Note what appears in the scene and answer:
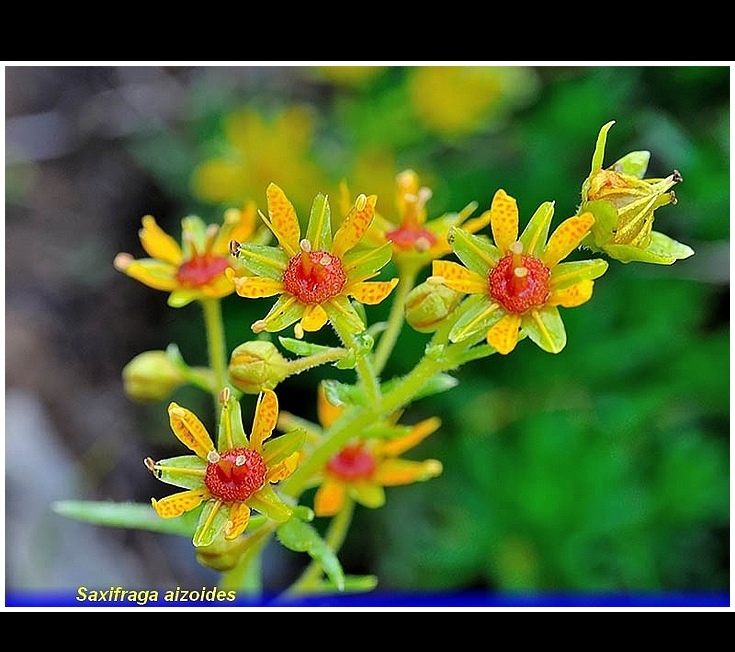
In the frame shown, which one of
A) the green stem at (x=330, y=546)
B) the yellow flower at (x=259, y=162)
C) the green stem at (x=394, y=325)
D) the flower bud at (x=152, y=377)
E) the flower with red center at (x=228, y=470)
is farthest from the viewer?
the yellow flower at (x=259, y=162)

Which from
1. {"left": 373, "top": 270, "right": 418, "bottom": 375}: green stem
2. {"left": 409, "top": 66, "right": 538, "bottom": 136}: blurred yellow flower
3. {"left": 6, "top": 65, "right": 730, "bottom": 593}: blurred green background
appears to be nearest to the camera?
{"left": 373, "top": 270, "right": 418, "bottom": 375}: green stem

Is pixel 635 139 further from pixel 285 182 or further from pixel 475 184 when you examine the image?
pixel 285 182

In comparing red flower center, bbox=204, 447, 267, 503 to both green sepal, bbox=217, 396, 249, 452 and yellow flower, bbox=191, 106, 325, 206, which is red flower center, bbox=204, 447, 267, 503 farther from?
yellow flower, bbox=191, 106, 325, 206

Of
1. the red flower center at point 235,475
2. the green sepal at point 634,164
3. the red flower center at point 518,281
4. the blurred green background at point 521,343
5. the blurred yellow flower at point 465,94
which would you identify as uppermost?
the blurred yellow flower at point 465,94

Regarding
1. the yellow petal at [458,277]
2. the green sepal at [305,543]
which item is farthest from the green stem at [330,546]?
the yellow petal at [458,277]

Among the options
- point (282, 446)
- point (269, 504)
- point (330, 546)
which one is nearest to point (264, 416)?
point (282, 446)

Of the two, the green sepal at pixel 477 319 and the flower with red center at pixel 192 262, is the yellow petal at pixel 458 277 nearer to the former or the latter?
the green sepal at pixel 477 319

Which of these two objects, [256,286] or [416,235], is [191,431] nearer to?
[256,286]

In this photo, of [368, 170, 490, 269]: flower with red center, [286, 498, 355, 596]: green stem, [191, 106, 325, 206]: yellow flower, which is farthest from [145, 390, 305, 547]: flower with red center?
[191, 106, 325, 206]: yellow flower
